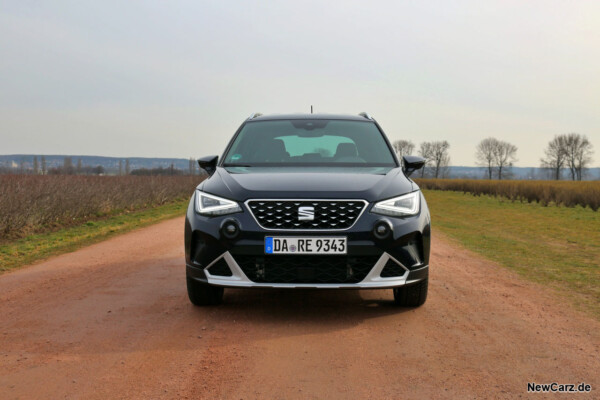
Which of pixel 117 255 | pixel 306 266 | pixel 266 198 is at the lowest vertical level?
pixel 117 255

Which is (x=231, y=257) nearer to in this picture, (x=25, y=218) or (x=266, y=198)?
(x=266, y=198)

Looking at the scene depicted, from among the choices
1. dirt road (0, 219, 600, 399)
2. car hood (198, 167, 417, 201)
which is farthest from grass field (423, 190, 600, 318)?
car hood (198, 167, 417, 201)

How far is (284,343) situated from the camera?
4.04 metres

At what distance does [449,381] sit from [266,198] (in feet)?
6.47

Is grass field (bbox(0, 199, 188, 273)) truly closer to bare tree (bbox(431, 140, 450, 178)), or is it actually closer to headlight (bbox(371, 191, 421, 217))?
headlight (bbox(371, 191, 421, 217))

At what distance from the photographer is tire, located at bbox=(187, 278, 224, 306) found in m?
4.97

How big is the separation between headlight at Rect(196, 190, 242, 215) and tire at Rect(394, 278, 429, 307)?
1688 millimetres

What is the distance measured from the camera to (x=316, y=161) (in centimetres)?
550

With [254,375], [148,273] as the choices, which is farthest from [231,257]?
[148,273]

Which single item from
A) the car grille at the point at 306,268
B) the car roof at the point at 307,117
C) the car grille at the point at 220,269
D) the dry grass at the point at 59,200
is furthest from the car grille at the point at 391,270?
the dry grass at the point at 59,200

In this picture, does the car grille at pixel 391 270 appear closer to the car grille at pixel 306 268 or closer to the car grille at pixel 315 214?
the car grille at pixel 306 268

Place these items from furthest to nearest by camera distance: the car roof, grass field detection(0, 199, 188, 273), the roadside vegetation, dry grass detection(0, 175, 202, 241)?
dry grass detection(0, 175, 202, 241) → the roadside vegetation → grass field detection(0, 199, 188, 273) → the car roof

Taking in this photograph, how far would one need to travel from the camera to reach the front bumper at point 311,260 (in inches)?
172

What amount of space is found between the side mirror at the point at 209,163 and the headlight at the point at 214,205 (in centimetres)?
82
